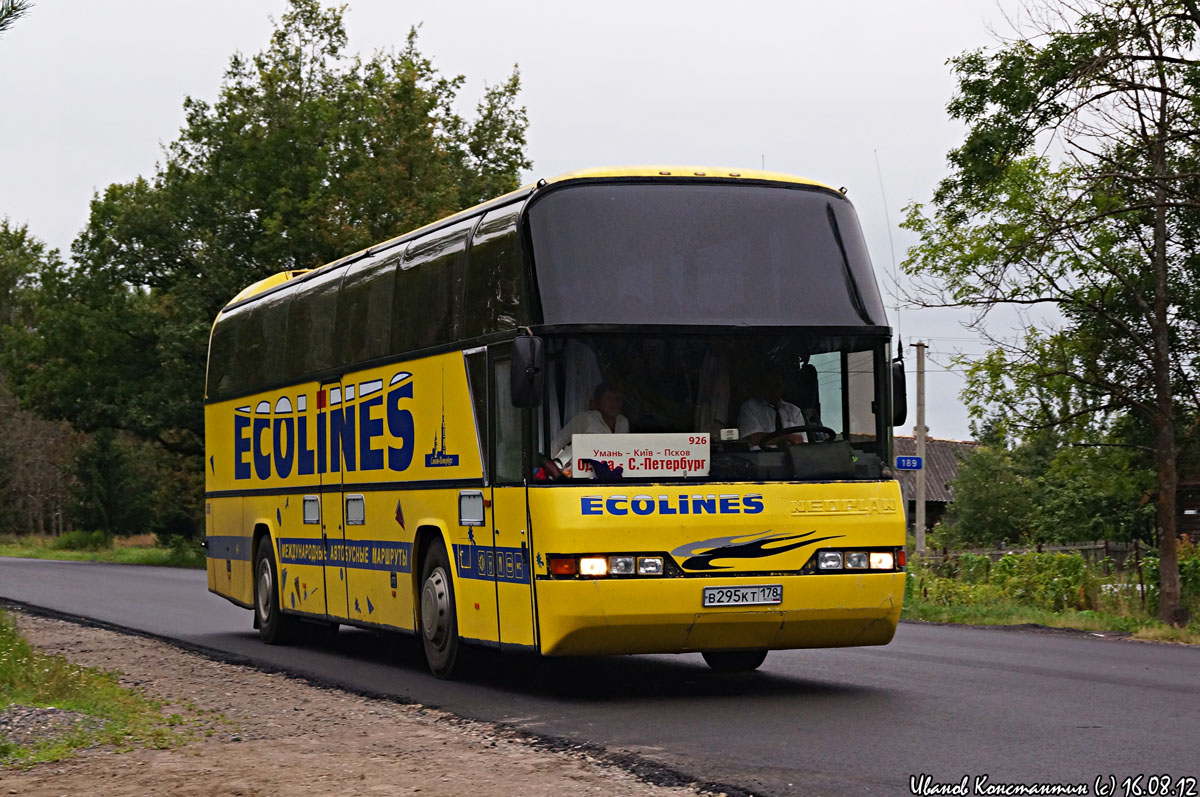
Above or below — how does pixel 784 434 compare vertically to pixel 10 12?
below

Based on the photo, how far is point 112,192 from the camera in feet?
179

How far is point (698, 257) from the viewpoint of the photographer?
12266 millimetres

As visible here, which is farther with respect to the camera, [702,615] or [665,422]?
[665,422]

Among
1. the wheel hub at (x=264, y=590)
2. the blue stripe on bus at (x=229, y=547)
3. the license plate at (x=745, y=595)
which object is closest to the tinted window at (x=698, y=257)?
the license plate at (x=745, y=595)

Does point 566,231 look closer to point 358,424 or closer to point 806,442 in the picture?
point 806,442

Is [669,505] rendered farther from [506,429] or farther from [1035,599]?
[1035,599]

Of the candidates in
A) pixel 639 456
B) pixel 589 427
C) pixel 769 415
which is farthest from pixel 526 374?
pixel 769 415

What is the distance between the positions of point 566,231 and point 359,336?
4.17 meters

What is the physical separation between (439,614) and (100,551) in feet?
181

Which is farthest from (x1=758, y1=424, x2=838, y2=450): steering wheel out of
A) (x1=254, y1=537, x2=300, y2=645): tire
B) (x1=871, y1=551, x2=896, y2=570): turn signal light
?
(x1=254, y1=537, x2=300, y2=645): tire

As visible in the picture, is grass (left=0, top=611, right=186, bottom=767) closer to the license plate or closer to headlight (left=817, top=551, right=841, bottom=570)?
the license plate

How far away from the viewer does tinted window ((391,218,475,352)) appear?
13.6m

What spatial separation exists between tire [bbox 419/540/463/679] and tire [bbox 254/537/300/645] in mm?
4542

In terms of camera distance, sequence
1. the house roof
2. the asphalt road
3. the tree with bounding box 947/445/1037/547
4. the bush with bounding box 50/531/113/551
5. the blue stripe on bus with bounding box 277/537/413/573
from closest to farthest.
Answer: the asphalt road, the blue stripe on bus with bounding box 277/537/413/573, the tree with bounding box 947/445/1037/547, the bush with bounding box 50/531/113/551, the house roof
